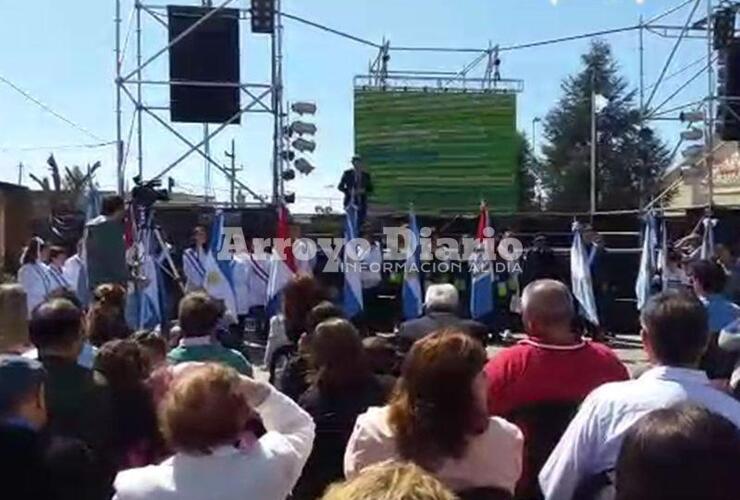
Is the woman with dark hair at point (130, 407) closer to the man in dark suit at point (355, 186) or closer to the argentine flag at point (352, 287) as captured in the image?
the argentine flag at point (352, 287)

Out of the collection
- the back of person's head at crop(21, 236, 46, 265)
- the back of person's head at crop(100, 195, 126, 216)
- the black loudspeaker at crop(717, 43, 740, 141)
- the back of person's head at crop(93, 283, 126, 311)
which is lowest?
the back of person's head at crop(93, 283, 126, 311)

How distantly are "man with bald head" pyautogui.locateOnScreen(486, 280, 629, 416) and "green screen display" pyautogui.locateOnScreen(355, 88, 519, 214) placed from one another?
72.1 feet

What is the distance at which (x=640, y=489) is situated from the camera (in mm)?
1871

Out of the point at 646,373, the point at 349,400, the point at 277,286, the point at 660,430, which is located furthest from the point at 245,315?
the point at 660,430

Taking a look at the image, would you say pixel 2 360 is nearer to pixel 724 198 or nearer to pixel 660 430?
pixel 660 430

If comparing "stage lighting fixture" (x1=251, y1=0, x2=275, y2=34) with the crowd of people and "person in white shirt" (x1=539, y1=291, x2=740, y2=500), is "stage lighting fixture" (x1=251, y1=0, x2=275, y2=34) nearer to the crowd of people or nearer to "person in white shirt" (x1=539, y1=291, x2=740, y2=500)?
the crowd of people

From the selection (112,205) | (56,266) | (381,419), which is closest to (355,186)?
(56,266)

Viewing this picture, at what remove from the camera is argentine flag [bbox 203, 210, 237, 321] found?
50.0ft

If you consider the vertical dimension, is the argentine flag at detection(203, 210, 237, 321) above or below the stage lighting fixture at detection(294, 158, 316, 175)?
below

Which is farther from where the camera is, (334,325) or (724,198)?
(724,198)

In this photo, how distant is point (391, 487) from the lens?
1675mm

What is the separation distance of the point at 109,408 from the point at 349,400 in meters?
0.93


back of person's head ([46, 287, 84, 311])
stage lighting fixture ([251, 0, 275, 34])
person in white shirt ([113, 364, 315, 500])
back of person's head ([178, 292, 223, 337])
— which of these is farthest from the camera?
stage lighting fixture ([251, 0, 275, 34])

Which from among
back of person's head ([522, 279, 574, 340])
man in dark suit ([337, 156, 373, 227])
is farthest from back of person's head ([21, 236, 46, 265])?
back of person's head ([522, 279, 574, 340])
